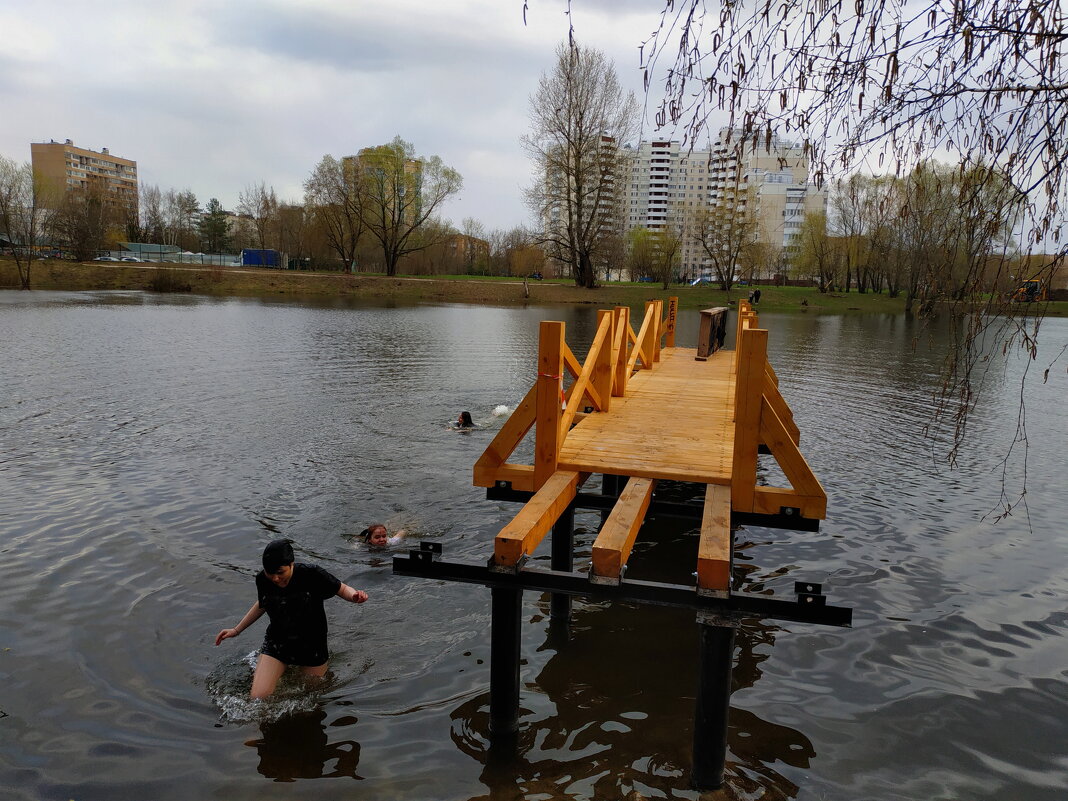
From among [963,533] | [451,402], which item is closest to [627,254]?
[451,402]

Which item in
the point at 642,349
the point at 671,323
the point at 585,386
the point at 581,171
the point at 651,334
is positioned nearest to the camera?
the point at 585,386

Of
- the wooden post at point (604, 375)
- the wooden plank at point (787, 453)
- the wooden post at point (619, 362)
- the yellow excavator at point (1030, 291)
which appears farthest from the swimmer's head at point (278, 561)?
the wooden post at point (619, 362)

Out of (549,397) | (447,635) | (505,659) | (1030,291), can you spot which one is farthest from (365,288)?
(1030,291)

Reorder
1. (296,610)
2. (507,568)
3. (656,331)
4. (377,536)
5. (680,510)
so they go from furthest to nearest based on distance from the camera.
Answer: (656,331) < (377,536) < (680,510) < (296,610) < (507,568)

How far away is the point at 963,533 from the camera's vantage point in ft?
31.6

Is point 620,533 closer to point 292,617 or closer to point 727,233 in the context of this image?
point 292,617

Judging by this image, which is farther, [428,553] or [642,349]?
[642,349]

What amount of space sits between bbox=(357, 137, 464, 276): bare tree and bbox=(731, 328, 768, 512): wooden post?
224 feet

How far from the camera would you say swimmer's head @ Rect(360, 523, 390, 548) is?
8570 millimetres

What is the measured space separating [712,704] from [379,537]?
497 centimetres

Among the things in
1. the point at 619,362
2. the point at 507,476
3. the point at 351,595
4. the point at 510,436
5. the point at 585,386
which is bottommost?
the point at 351,595

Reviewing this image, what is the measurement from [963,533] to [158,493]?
10.9 metres

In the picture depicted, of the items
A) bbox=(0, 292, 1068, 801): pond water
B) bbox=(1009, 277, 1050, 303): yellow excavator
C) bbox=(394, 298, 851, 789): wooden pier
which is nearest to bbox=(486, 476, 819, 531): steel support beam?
bbox=(394, 298, 851, 789): wooden pier

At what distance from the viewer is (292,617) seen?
580 cm
